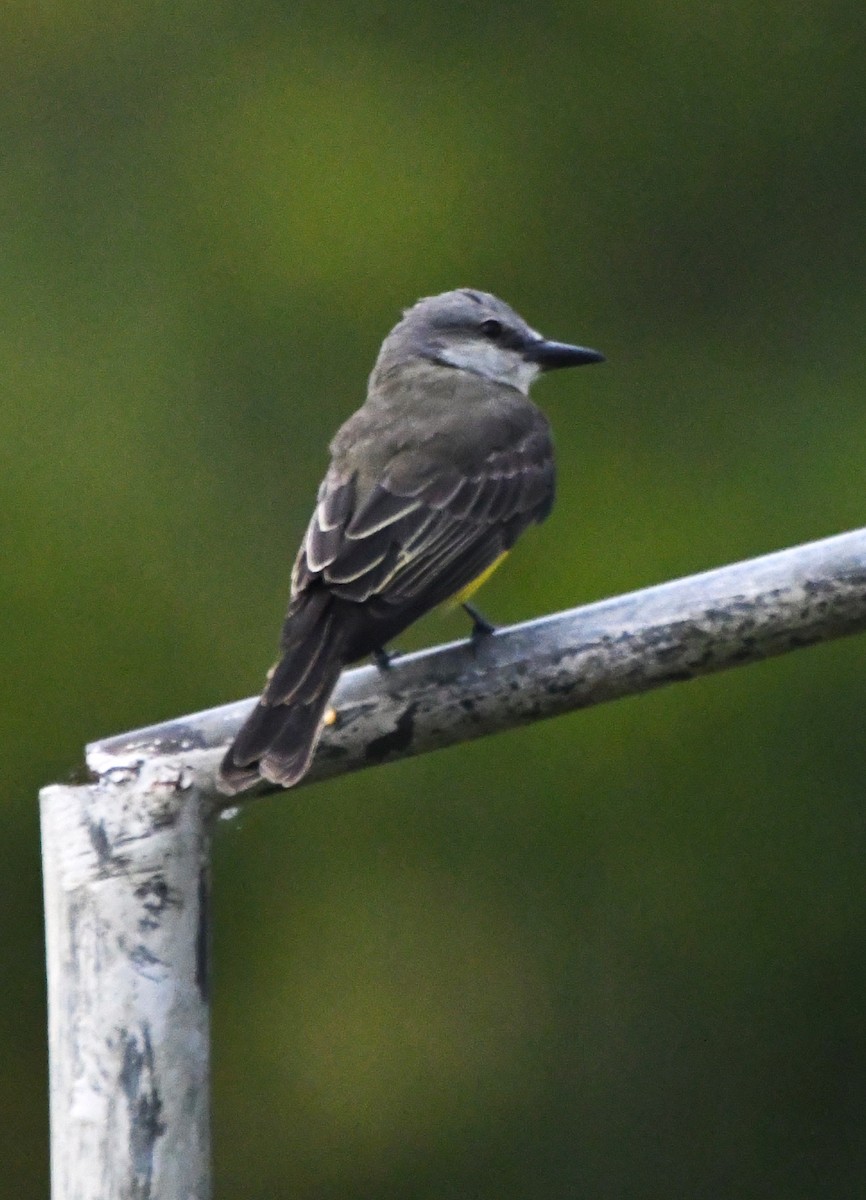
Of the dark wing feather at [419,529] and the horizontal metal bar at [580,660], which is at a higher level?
the dark wing feather at [419,529]

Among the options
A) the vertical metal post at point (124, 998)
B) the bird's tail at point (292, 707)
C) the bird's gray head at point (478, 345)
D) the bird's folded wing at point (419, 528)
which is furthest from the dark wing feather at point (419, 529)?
the vertical metal post at point (124, 998)

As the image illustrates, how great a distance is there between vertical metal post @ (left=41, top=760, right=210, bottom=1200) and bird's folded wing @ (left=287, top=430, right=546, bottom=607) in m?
1.15

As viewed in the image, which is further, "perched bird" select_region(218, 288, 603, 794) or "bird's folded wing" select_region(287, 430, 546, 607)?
"bird's folded wing" select_region(287, 430, 546, 607)

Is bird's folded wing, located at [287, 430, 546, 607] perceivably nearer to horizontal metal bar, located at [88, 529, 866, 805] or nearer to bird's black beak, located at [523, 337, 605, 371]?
bird's black beak, located at [523, 337, 605, 371]

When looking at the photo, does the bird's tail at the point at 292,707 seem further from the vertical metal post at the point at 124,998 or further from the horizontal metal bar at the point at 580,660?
the vertical metal post at the point at 124,998

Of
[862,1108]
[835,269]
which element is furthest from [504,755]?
[835,269]

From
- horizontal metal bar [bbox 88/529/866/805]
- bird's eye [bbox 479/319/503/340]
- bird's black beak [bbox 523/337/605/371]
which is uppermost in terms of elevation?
bird's eye [bbox 479/319/503/340]

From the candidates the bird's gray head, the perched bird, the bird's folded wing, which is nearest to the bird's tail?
the perched bird

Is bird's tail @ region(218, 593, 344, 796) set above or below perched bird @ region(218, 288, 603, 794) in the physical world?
below

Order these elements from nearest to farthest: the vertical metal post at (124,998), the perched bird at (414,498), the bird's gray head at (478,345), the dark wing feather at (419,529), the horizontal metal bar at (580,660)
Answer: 1. the vertical metal post at (124,998)
2. the horizontal metal bar at (580,660)
3. the perched bird at (414,498)
4. the dark wing feather at (419,529)
5. the bird's gray head at (478,345)

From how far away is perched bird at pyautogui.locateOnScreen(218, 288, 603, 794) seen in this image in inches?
114

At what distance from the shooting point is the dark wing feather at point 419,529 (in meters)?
3.31

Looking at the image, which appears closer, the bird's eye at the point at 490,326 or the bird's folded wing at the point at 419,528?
the bird's folded wing at the point at 419,528

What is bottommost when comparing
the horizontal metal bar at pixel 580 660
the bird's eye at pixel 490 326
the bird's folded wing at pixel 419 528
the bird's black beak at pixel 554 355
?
the horizontal metal bar at pixel 580 660
